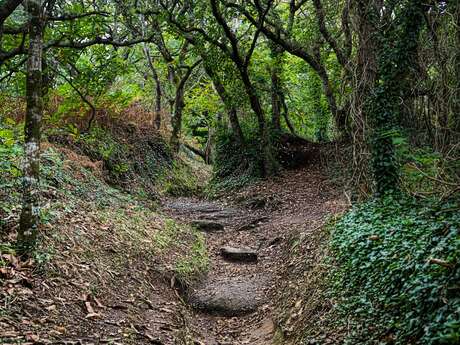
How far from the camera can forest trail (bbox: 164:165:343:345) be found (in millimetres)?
6883

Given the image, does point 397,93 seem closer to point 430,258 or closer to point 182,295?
point 430,258

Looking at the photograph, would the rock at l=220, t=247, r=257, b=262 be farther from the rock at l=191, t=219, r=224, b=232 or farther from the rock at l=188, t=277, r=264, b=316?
the rock at l=191, t=219, r=224, b=232

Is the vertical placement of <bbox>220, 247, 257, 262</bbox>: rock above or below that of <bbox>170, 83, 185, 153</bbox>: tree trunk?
below

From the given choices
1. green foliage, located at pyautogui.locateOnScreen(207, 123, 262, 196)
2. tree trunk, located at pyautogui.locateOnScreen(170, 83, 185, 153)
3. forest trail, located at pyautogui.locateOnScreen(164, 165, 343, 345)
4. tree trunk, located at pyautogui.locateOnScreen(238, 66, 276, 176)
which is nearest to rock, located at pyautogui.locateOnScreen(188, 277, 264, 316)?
forest trail, located at pyautogui.locateOnScreen(164, 165, 343, 345)

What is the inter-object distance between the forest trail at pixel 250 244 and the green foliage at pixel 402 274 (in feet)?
5.66

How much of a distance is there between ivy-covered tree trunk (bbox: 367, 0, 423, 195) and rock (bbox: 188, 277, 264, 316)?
291 centimetres

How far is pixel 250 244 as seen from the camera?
10375 mm

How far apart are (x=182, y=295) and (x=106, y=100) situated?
793cm

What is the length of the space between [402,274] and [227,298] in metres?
3.91

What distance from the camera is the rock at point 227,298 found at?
7324mm

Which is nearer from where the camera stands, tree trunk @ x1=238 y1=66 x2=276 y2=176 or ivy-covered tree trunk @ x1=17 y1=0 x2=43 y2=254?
ivy-covered tree trunk @ x1=17 y1=0 x2=43 y2=254

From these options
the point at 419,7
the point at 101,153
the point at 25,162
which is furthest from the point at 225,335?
the point at 101,153

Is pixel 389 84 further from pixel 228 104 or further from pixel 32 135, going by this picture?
pixel 228 104

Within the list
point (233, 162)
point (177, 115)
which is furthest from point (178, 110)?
point (233, 162)
